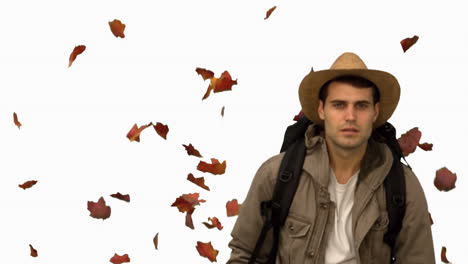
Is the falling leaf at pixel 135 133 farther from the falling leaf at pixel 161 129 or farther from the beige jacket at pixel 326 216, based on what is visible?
the beige jacket at pixel 326 216

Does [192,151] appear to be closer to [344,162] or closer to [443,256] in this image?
[344,162]

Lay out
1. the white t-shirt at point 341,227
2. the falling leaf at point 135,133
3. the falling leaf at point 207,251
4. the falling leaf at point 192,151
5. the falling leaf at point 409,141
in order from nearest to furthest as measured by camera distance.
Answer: the white t-shirt at point 341,227 → the falling leaf at point 409,141 → the falling leaf at point 207,251 → the falling leaf at point 192,151 → the falling leaf at point 135,133

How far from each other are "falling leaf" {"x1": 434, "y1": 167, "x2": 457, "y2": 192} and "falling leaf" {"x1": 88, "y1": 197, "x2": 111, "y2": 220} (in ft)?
9.95

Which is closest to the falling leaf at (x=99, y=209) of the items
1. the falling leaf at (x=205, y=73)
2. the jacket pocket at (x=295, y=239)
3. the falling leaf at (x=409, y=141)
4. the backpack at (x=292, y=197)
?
the falling leaf at (x=205, y=73)

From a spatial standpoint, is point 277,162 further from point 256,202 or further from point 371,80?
point 371,80

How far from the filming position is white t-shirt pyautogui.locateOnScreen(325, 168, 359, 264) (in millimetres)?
4844

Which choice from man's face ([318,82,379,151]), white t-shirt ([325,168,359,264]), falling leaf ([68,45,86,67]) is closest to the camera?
man's face ([318,82,379,151])

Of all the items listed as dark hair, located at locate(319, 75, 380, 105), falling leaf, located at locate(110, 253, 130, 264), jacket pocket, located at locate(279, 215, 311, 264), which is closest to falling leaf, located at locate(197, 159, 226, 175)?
falling leaf, located at locate(110, 253, 130, 264)

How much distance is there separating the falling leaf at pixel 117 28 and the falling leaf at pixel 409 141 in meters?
2.74

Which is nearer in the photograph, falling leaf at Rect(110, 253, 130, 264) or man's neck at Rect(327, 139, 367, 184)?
man's neck at Rect(327, 139, 367, 184)

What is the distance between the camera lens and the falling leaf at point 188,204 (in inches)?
255

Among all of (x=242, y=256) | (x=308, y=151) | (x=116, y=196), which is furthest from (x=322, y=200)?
(x=116, y=196)

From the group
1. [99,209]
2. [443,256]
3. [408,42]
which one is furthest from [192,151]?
[443,256]

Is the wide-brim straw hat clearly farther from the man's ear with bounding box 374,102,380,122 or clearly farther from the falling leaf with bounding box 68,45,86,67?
the falling leaf with bounding box 68,45,86,67
